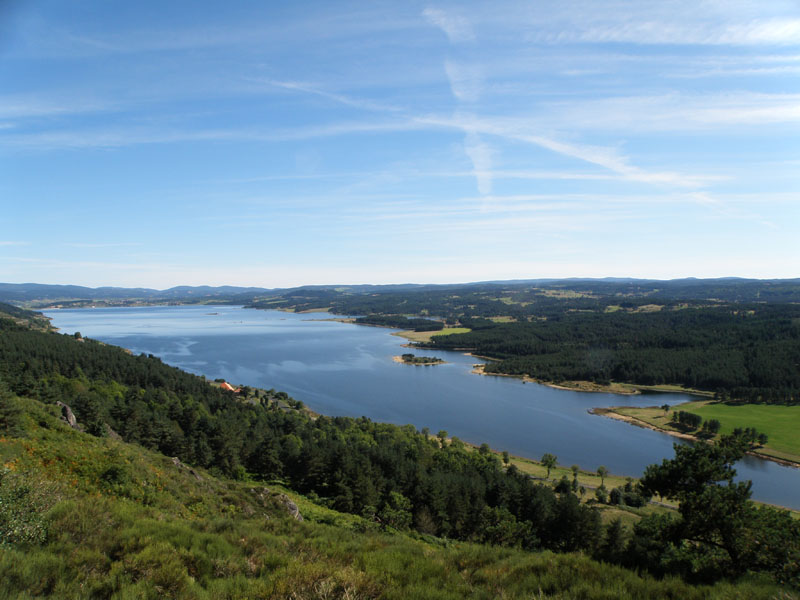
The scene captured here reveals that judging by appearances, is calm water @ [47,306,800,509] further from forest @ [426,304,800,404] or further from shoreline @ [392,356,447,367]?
forest @ [426,304,800,404]

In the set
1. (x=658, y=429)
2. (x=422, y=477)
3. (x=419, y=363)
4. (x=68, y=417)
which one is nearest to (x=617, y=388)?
(x=658, y=429)

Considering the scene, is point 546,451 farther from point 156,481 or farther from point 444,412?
point 156,481

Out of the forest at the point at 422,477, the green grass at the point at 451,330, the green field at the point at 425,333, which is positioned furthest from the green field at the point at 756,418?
the green grass at the point at 451,330

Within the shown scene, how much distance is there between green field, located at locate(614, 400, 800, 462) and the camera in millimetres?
43000

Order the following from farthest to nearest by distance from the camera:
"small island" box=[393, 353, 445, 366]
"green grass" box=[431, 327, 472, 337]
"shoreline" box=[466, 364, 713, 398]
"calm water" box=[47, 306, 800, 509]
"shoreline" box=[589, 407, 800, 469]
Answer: "green grass" box=[431, 327, 472, 337], "small island" box=[393, 353, 445, 366], "shoreline" box=[466, 364, 713, 398], "calm water" box=[47, 306, 800, 509], "shoreline" box=[589, 407, 800, 469]

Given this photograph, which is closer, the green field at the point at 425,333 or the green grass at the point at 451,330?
the green field at the point at 425,333

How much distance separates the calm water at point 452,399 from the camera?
4158 centimetres

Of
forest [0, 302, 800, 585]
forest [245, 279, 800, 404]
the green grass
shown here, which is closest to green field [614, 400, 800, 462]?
forest [245, 279, 800, 404]

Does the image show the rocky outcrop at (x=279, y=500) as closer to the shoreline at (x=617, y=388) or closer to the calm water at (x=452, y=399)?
the calm water at (x=452, y=399)

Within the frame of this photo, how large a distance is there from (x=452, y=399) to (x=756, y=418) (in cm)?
3709

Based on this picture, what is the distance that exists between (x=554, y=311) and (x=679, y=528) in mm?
172990

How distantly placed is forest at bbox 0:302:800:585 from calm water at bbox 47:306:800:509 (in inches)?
393

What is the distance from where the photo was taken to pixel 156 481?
11812 millimetres

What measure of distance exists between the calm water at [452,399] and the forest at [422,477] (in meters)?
9.98
